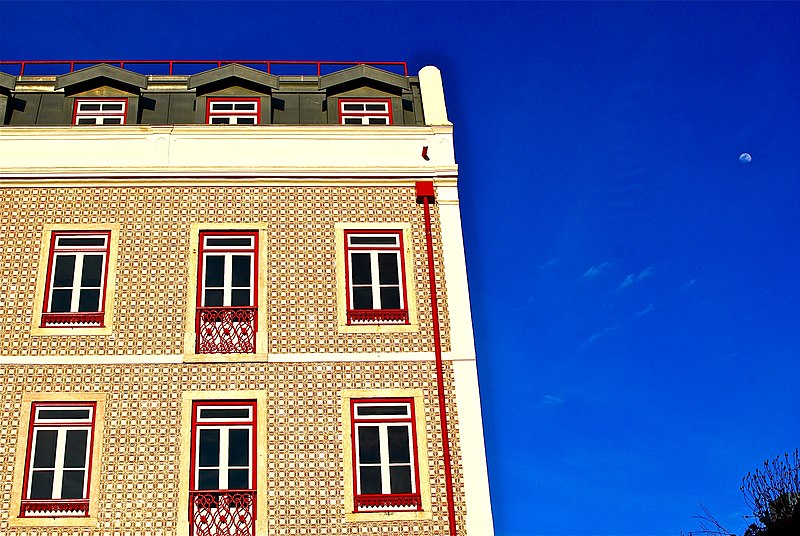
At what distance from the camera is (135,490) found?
14602 mm

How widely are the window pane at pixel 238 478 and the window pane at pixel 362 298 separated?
3.34 metres

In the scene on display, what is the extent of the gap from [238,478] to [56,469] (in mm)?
2806

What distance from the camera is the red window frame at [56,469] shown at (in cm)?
1443

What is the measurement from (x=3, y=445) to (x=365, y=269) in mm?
6460

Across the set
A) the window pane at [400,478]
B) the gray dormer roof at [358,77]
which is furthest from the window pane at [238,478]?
the gray dormer roof at [358,77]

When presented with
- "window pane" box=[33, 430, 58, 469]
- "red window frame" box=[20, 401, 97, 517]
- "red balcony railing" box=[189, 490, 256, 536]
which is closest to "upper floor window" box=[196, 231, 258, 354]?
"red window frame" box=[20, 401, 97, 517]

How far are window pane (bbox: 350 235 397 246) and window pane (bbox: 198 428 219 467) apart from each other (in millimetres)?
4097

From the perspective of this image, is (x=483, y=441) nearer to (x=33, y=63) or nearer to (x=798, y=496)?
(x=798, y=496)

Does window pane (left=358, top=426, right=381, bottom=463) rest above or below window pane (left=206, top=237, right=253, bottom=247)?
below

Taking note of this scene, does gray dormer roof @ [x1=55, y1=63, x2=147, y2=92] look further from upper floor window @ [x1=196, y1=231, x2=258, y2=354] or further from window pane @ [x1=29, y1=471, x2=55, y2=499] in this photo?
window pane @ [x1=29, y1=471, x2=55, y2=499]

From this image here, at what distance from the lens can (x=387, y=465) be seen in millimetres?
15086

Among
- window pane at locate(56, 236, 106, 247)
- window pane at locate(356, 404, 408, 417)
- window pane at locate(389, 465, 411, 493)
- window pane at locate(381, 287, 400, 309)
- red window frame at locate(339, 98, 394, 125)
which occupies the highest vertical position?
red window frame at locate(339, 98, 394, 125)

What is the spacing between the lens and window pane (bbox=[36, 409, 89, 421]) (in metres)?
15.1

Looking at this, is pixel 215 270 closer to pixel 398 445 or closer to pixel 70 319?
pixel 70 319
